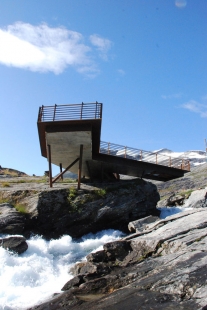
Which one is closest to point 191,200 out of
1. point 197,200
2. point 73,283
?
point 197,200

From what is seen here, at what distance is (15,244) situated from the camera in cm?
1574

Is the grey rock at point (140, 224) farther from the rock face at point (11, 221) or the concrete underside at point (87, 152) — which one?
the rock face at point (11, 221)

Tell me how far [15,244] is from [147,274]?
8.03 metres

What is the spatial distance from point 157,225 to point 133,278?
Answer: 686cm

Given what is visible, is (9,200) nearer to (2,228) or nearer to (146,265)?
(2,228)

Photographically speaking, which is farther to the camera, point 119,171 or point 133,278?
point 119,171

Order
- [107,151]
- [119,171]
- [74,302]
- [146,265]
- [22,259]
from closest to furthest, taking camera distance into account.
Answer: [74,302] < [146,265] < [22,259] < [107,151] < [119,171]

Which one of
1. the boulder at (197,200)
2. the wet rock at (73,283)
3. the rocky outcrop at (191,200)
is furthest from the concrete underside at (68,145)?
the rocky outcrop at (191,200)

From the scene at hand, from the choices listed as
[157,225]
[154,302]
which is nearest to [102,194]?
[157,225]

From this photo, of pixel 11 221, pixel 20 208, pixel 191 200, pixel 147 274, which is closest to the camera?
pixel 147 274

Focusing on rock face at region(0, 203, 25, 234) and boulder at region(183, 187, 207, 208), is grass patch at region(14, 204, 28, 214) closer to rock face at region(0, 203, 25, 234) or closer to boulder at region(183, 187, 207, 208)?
rock face at region(0, 203, 25, 234)

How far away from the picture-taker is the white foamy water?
11.3 metres

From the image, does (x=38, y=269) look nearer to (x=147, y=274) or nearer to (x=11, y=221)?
(x=11, y=221)

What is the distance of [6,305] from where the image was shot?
10.5 metres
